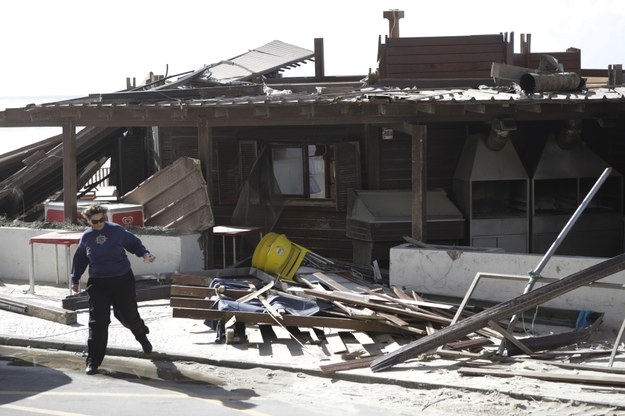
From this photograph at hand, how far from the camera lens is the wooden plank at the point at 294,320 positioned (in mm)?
11664

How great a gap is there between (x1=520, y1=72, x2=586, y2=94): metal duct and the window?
4.62 meters

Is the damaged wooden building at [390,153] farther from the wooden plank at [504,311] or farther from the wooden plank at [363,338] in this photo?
the wooden plank at [504,311]

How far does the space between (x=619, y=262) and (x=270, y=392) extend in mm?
3915

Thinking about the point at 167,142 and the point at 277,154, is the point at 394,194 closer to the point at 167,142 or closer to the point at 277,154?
the point at 277,154

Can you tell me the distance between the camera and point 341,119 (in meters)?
15.1

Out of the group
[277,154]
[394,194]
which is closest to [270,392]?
[394,194]

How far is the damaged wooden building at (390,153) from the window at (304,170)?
2 cm

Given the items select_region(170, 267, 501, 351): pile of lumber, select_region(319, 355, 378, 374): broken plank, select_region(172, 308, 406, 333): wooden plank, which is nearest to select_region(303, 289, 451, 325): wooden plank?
select_region(170, 267, 501, 351): pile of lumber

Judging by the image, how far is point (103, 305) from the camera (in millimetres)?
10648

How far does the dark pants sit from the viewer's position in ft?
34.7

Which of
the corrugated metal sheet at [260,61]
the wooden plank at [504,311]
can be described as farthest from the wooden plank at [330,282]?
the corrugated metal sheet at [260,61]

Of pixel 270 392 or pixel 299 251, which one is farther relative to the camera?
pixel 299 251

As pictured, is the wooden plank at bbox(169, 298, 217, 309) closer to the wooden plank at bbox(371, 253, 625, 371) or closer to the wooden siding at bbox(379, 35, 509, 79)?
the wooden plank at bbox(371, 253, 625, 371)

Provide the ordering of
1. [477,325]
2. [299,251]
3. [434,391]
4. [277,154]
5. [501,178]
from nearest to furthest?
[434,391]
[477,325]
[299,251]
[501,178]
[277,154]
